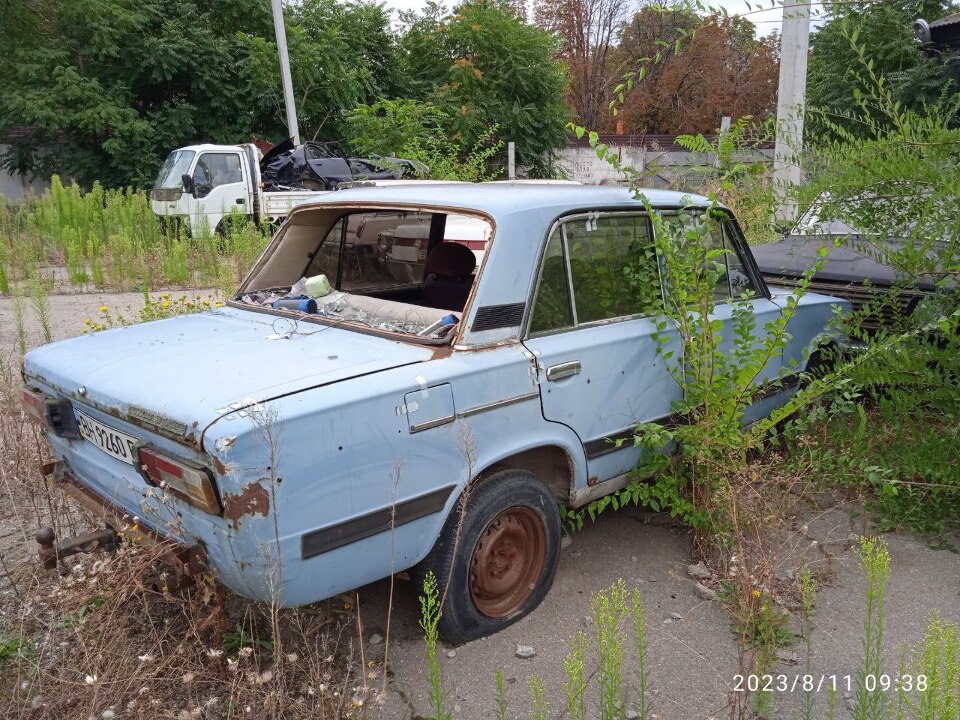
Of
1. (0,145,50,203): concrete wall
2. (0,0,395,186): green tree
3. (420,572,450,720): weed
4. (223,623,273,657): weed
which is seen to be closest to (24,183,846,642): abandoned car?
(420,572,450,720): weed

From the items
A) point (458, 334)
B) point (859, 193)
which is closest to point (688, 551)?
point (458, 334)

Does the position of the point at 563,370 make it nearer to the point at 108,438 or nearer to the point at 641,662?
the point at 641,662

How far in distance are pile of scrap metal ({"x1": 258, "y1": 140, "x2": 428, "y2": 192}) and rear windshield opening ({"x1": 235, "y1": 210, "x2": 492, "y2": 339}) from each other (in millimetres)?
10101

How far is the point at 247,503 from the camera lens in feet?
7.46

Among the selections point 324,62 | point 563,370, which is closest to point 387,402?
point 563,370

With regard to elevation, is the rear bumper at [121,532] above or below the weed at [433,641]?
above

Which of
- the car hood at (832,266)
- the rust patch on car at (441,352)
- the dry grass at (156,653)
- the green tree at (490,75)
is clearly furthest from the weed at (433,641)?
the green tree at (490,75)

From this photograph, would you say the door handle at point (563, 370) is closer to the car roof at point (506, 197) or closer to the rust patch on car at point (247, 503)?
the car roof at point (506, 197)

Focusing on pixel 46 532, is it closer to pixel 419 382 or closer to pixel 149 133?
pixel 419 382

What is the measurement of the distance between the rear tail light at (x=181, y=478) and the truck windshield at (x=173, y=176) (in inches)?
487

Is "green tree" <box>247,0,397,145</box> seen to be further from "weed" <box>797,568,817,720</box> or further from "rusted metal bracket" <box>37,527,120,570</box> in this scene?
"weed" <box>797,568,817,720</box>

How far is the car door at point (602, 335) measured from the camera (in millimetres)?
3180

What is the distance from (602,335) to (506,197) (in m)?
0.73

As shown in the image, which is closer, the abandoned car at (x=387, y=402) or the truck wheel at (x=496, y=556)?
the abandoned car at (x=387, y=402)
